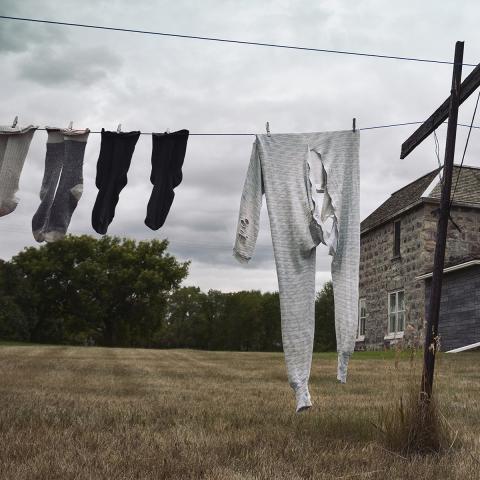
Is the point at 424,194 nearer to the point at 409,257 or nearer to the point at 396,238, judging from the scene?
the point at 409,257

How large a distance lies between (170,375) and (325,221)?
772cm

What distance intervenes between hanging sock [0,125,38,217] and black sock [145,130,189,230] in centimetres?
129

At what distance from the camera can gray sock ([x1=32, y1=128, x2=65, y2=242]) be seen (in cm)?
648

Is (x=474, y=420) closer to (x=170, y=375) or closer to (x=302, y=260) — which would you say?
(x=302, y=260)

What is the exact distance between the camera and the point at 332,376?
460 inches

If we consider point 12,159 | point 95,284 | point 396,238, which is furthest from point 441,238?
point 95,284

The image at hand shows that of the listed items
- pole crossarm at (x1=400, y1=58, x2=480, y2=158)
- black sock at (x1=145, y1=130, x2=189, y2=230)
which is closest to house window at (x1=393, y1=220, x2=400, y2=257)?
pole crossarm at (x1=400, y1=58, x2=480, y2=158)

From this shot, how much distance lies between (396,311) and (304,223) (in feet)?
54.2

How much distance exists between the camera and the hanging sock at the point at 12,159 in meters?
6.43

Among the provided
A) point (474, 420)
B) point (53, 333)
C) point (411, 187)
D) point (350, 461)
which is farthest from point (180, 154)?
point (53, 333)

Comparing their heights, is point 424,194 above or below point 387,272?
above

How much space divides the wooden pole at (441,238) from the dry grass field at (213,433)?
0.20 metres

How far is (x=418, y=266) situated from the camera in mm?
19875

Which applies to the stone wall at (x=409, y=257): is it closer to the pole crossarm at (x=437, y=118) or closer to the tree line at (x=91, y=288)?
the pole crossarm at (x=437, y=118)
